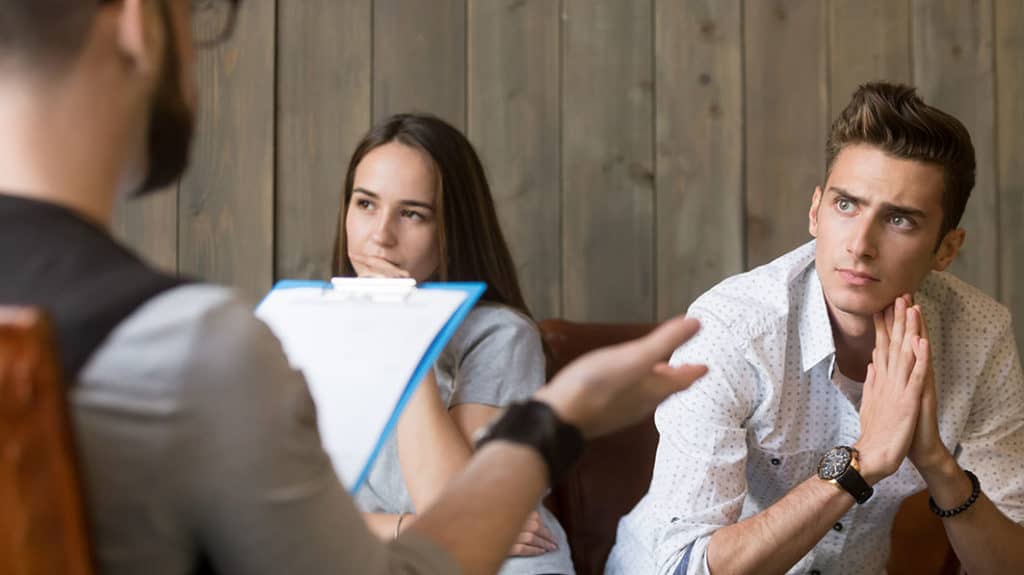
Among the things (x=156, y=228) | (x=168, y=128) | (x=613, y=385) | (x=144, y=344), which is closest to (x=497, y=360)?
(x=156, y=228)

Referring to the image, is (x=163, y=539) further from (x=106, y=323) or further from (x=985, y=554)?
(x=985, y=554)

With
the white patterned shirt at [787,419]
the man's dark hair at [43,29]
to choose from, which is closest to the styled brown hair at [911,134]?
the white patterned shirt at [787,419]

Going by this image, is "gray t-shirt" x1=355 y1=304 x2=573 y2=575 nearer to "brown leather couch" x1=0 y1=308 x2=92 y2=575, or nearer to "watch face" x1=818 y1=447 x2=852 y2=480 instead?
"watch face" x1=818 y1=447 x2=852 y2=480

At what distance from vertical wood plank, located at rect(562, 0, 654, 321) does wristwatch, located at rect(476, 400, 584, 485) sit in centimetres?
147

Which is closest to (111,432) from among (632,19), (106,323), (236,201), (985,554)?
(106,323)

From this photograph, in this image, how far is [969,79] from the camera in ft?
7.60

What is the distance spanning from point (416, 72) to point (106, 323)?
169cm

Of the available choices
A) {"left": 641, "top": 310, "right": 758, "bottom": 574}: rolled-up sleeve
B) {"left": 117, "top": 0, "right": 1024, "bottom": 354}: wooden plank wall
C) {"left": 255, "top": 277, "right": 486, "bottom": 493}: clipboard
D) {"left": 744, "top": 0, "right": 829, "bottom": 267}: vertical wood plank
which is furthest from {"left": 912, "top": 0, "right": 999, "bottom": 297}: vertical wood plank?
{"left": 255, "top": 277, "right": 486, "bottom": 493}: clipboard

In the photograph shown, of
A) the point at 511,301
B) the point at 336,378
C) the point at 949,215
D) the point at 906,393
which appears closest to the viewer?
the point at 336,378

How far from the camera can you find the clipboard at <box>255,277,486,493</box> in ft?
2.81

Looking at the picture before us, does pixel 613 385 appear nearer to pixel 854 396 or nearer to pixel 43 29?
pixel 43 29

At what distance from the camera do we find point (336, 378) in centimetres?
93

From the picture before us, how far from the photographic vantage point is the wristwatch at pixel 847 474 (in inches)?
62.2

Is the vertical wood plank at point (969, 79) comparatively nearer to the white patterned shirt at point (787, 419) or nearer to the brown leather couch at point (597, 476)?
the white patterned shirt at point (787, 419)
